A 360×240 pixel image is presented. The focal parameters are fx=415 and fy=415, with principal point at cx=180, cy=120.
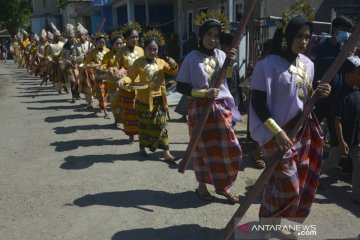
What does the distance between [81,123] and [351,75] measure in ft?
20.1

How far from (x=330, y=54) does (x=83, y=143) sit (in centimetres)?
434

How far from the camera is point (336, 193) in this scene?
468cm

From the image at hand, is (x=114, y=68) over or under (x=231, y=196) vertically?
over

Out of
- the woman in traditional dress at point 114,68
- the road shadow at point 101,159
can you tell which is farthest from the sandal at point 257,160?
the woman in traditional dress at point 114,68

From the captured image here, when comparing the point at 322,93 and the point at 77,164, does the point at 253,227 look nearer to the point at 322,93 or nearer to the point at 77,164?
the point at 322,93

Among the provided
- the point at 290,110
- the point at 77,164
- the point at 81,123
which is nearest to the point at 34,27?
the point at 81,123

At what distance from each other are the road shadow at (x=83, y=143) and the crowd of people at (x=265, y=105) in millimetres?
413

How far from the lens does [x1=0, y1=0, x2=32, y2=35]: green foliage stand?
46094 millimetres

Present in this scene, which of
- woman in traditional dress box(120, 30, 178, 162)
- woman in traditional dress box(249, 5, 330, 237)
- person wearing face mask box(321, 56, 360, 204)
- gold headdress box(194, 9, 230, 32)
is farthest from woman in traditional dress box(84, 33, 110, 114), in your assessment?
woman in traditional dress box(249, 5, 330, 237)

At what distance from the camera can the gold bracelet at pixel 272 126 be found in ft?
10.00

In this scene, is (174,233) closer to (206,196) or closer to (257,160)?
(206,196)

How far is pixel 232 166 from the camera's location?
4293 mm

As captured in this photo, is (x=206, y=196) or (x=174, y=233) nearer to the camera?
(x=174, y=233)

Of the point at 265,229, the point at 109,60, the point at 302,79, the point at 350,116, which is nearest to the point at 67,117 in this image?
the point at 109,60
